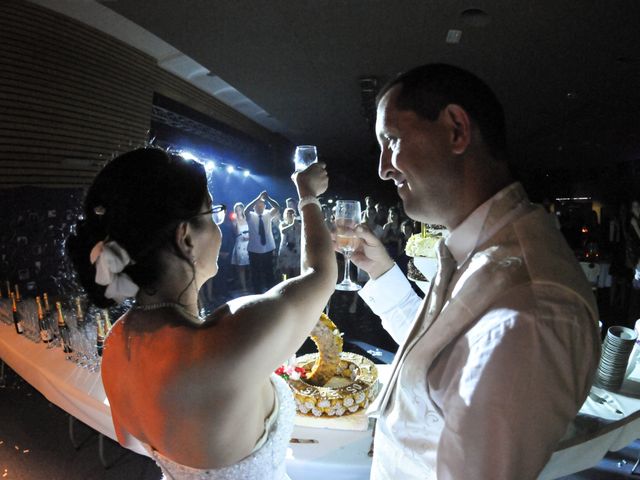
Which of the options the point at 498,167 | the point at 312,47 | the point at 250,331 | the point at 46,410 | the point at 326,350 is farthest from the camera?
the point at 312,47

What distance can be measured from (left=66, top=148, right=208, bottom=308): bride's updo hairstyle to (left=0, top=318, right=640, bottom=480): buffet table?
3.32 feet

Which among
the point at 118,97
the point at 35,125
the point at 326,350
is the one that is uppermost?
the point at 118,97

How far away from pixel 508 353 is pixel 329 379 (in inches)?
63.0

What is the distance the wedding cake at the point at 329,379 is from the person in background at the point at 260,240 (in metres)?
6.06

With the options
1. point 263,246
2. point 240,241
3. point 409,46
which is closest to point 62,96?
point 240,241

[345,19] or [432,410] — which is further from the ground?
[345,19]

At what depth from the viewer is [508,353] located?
0.78 m

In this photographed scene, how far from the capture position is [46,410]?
436 centimetres

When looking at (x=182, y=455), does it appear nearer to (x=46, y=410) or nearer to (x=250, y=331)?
(x=250, y=331)

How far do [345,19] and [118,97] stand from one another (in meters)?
5.00

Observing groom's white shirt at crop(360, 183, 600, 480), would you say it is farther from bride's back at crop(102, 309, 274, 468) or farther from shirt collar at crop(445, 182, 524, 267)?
bride's back at crop(102, 309, 274, 468)

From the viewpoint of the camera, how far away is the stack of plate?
7.35 ft

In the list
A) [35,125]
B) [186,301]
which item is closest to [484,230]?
[186,301]

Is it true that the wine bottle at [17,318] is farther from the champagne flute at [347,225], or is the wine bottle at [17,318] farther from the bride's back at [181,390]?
the champagne flute at [347,225]
